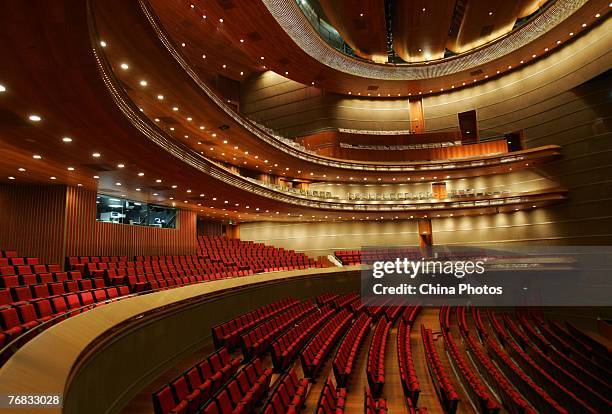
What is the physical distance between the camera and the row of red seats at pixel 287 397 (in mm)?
2523

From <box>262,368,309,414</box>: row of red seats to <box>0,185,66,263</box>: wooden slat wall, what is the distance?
18.6 ft

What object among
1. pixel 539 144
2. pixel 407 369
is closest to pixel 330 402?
pixel 407 369

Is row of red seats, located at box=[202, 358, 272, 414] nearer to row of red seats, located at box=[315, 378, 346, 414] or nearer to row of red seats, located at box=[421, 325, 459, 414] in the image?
row of red seats, located at box=[315, 378, 346, 414]

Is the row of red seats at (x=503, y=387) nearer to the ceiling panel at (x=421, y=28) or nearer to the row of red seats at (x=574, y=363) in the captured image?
the row of red seats at (x=574, y=363)

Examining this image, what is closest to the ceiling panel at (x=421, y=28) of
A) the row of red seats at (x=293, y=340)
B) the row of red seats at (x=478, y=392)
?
the row of red seats at (x=293, y=340)

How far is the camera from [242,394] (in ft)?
9.55

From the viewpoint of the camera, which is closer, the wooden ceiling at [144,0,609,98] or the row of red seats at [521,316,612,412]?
the row of red seats at [521,316,612,412]

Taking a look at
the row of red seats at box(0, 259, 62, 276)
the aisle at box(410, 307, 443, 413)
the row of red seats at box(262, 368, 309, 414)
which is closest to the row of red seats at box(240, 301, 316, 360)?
the row of red seats at box(262, 368, 309, 414)

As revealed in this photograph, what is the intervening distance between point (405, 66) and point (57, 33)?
41.1 feet

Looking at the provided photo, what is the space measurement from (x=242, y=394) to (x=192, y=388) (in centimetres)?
38

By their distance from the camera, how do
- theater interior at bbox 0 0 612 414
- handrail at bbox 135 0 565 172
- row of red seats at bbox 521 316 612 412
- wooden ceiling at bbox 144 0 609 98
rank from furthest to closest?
wooden ceiling at bbox 144 0 609 98, handrail at bbox 135 0 565 172, row of red seats at bbox 521 316 612 412, theater interior at bbox 0 0 612 414

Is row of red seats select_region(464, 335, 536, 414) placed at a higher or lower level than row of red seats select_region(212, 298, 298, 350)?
lower

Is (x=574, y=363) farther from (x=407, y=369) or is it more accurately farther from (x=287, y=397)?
(x=287, y=397)

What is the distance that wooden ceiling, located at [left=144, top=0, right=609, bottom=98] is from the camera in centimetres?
931
